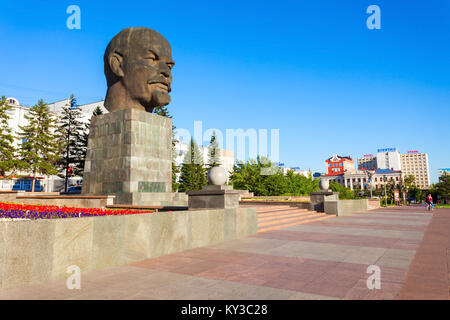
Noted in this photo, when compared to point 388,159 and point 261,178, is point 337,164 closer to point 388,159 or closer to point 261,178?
point 388,159

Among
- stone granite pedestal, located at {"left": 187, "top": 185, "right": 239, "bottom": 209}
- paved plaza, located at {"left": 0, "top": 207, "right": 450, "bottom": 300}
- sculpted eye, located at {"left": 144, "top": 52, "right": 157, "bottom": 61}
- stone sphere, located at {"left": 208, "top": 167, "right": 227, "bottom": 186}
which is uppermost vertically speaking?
sculpted eye, located at {"left": 144, "top": 52, "right": 157, "bottom": 61}

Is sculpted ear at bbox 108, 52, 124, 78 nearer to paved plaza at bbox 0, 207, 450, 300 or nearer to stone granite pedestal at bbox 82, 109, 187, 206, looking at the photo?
stone granite pedestal at bbox 82, 109, 187, 206

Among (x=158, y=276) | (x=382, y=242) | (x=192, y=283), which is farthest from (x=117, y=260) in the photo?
(x=382, y=242)

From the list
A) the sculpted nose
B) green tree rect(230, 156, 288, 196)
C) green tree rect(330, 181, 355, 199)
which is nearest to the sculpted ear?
the sculpted nose

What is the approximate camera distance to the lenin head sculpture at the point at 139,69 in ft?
49.0

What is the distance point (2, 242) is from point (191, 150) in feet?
163

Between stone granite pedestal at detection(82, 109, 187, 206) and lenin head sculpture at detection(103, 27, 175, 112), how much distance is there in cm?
95

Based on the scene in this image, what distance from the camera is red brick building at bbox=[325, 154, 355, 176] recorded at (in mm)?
160250

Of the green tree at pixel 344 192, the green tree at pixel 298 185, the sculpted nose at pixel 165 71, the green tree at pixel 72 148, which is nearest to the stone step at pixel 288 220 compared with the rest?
the sculpted nose at pixel 165 71

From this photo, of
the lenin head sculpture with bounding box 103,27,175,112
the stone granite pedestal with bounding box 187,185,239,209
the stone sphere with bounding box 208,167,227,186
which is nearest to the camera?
the stone granite pedestal with bounding box 187,185,239,209

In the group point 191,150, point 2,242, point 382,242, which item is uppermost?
point 191,150

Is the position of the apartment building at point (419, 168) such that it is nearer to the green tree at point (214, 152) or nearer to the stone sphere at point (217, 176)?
the green tree at point (214, 152)
